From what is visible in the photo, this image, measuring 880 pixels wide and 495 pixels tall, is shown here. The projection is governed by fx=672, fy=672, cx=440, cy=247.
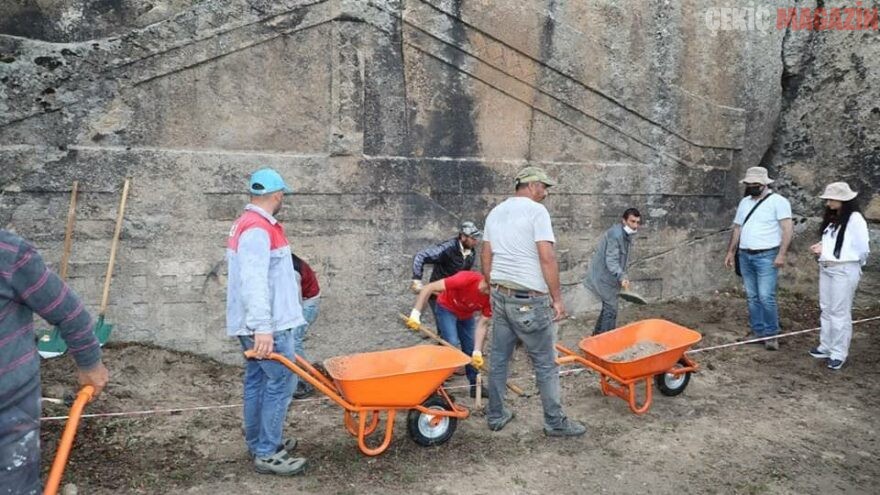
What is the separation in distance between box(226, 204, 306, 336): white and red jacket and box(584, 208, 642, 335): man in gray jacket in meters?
3.15

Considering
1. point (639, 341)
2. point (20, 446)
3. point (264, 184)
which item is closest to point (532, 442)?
point (639, 341)

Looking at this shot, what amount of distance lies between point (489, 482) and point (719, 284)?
16.2ft

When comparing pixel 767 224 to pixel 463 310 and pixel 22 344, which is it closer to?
pixel 463 310

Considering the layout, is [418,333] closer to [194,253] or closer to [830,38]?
[194,253]

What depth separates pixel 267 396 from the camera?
391 cm

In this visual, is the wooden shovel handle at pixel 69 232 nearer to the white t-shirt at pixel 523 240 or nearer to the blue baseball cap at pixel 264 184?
the blue baseball cap at pixel 264 184

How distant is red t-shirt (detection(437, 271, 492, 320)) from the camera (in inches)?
201

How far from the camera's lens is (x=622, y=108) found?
6941 millimetres

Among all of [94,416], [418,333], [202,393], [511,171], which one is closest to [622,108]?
[511,171]

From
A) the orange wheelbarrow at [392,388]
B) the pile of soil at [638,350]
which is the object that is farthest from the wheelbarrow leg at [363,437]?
the pile of soil at [638,350]

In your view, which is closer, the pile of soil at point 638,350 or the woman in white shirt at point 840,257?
the pile of soil at point 638,350

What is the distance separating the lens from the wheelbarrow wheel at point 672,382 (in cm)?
527

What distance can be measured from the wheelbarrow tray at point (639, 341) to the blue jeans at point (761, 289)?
1.65 m

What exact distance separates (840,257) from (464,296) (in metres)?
3.31
